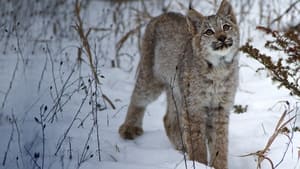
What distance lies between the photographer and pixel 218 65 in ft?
14.5

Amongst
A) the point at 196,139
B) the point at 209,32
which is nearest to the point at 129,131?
the point at 196,139

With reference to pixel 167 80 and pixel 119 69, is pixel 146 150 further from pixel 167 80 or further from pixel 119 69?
pixel 119 69

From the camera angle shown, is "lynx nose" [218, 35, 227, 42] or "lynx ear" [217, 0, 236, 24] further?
"lynx ear" [217, 0, 236, 24]

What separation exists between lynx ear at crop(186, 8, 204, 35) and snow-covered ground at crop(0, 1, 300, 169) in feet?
2.86

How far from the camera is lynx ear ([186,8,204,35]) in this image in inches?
181

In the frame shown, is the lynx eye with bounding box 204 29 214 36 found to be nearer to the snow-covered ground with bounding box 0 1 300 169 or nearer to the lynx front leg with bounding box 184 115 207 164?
the lynx front leg with bounding box 184 115 207 164

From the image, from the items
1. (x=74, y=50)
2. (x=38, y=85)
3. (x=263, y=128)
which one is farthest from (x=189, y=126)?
(x=74, y=50)

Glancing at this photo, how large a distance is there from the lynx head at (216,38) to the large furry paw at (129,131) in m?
1.21

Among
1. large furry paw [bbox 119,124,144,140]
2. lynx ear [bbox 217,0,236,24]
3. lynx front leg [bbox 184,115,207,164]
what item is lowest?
large furry paw [bbox 119,124,144,140]

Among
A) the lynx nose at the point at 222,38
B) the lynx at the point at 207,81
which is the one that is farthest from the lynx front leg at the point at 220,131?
the lynx nose at the point at 222,38

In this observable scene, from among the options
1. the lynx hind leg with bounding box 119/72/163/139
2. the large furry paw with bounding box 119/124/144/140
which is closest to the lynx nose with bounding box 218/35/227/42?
the lynx hind leg with bounding box 119/72/163/139

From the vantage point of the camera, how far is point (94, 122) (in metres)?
4.30

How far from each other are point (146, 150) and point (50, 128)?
2.88 feet

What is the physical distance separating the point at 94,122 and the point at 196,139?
0.90 meters
